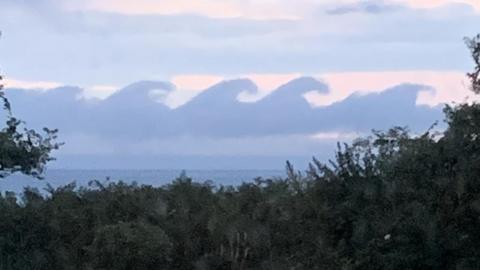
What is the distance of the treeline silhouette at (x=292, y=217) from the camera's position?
11.5m

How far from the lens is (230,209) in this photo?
12.7 meters

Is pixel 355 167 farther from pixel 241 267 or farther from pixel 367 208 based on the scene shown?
pixel 241 267

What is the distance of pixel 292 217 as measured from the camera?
1227cm

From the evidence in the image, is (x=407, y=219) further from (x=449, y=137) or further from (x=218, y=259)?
(x=218, y=259)

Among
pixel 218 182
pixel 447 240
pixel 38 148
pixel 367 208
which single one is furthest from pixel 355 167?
pixel 38 148

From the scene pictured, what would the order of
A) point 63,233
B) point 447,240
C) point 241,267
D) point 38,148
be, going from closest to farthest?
1. point 447,240
2. point 241,267
3. point 63,233
4. point 38,148

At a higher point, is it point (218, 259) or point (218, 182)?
point (218, 182)

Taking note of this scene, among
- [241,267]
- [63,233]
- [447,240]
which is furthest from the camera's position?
[63,233]

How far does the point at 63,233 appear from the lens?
1355 cm

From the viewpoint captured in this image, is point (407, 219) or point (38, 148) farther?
point (38, 148)

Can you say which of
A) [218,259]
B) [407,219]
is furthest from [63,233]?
[407,219]

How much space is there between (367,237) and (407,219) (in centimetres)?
46

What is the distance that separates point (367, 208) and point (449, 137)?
1.11 m

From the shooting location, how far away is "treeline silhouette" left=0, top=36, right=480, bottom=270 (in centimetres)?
1152
